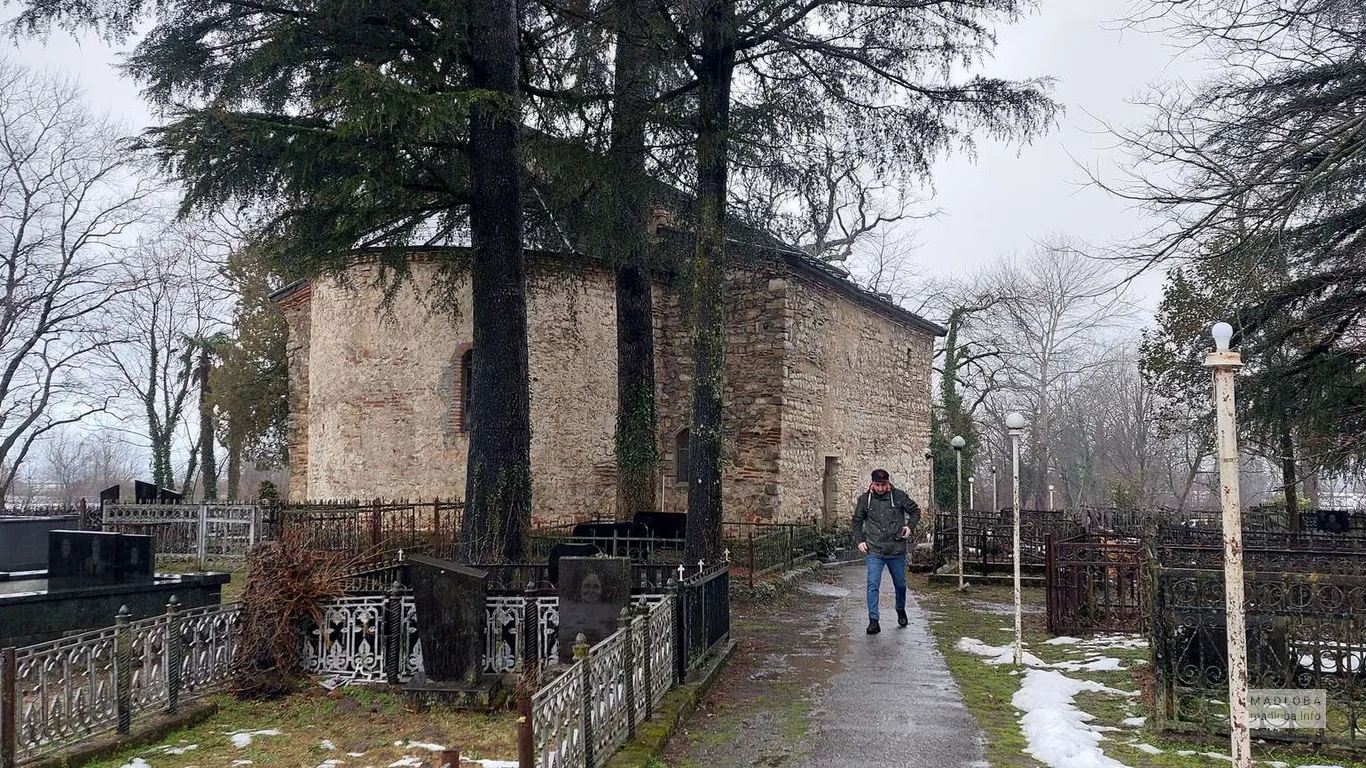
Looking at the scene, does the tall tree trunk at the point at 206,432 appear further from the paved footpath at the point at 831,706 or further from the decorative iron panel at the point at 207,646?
the paved footpath at the point at 831,706

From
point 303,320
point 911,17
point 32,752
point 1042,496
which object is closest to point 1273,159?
point 911,17

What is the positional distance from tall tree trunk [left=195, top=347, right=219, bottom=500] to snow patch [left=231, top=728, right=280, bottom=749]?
27923 millimetres

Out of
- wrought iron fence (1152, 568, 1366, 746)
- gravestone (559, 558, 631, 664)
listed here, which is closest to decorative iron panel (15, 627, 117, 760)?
gravestone (559, 558, 631, 664)

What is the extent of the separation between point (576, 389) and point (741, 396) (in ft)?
12.4

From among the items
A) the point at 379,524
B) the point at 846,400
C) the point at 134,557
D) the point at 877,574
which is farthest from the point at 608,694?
the point at 846,400

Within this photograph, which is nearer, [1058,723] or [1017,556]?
[1058,723]

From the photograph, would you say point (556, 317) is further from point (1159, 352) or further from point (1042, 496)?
point (1042, 496)

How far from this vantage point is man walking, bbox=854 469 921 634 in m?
9.55

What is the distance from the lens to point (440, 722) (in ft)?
21.4

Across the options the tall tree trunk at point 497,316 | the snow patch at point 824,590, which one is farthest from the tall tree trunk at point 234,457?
the snow patch at point 824,590

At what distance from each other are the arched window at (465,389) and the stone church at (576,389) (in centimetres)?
4

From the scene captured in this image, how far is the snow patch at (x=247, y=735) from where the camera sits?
610 centimetres

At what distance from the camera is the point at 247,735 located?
6.29 meters

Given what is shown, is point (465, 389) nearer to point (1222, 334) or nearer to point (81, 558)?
point (81, 558)
